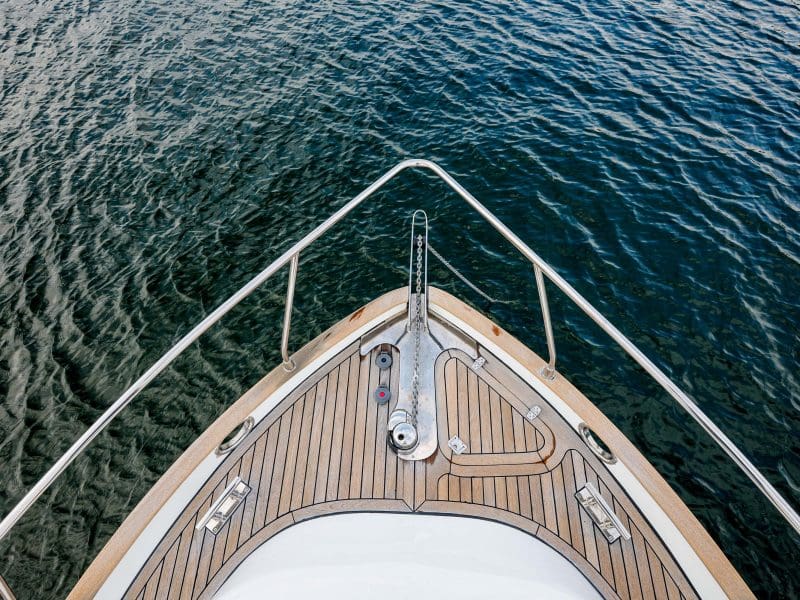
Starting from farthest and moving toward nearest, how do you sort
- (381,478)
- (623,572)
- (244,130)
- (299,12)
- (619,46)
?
(299,12), (619,46), (244,130), (381,478), (623,572)

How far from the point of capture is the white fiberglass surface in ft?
8.83

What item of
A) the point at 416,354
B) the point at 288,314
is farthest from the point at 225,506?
the point at 416,354

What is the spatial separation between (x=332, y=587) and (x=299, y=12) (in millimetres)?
16857

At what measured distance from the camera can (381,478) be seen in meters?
3.87

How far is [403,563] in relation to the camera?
2.82 m

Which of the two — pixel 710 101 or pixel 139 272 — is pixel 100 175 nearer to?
pixel 139 272

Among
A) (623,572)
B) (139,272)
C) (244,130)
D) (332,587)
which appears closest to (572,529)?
(623,572)

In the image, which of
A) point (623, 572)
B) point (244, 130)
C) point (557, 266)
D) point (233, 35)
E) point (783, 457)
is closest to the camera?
point (623, 572)

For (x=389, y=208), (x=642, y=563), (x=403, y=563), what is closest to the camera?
(x=403, y=563)

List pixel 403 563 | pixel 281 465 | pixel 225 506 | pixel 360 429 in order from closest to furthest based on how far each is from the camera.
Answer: pixel 403 563 → pixel 225 506 → pixel 281 465 → pixel 360 429

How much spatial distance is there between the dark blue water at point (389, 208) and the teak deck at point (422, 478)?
2793 mm

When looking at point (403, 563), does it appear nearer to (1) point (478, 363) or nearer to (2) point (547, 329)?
(1) point (478, 363)

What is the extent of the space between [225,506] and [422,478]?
146 centimetres

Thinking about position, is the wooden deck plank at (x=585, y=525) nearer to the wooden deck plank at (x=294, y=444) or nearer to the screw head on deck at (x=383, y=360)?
the screw head on deck at (x=383, y=360)
